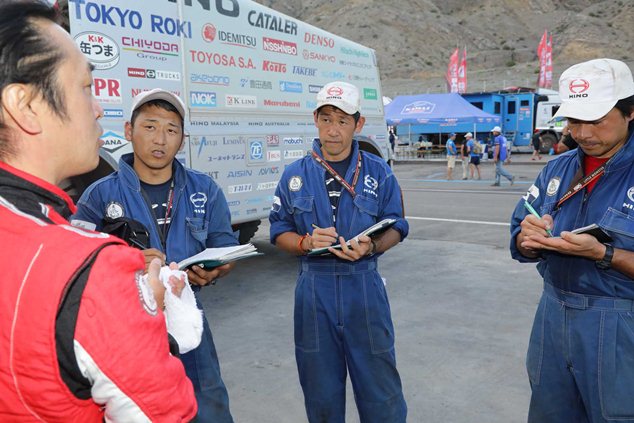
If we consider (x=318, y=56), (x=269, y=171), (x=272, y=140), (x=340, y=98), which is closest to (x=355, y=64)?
(x=318, y=56)

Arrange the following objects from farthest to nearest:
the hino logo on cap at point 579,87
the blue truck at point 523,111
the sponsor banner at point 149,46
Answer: the blue truck at point 523,111 → the sponsor banner at point 149,46 → the hino logo on cap at point 579,87

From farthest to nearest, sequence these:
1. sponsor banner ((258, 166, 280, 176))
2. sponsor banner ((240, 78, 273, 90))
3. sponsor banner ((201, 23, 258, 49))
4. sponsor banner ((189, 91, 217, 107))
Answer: sponsor banner ((258, 166, 280, 176))
sponsor banner ((240, 78, 273, 90))
sponsor banner ((201, 23, 258, 49))
sponsor banner ((189, 91, 217, 107))

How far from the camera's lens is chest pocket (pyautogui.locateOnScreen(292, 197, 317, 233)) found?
117 inches

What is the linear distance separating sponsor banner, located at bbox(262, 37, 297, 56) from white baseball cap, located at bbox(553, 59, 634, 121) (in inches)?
174

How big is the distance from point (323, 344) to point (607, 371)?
4.40 ft

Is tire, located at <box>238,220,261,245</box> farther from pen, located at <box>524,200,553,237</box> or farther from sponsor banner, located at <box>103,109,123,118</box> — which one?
pen, located at <box>524,200,553,237</box>

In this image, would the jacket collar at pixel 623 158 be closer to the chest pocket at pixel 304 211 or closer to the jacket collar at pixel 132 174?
the chest pocket at pixel 304 211

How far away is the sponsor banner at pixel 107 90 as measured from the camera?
4.41 meters

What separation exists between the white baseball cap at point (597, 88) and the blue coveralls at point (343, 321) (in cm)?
112

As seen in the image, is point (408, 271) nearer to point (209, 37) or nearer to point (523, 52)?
point (209, 37)

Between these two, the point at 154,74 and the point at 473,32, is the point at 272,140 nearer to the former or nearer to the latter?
the point at 154,74

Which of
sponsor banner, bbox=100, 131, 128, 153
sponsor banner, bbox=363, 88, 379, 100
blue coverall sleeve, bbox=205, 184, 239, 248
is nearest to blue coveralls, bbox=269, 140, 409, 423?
blue coverall sleeve, bbox=205, 184, 239, 248

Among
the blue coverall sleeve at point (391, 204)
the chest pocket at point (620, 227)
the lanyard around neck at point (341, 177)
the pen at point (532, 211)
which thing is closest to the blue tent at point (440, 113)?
the blue coverall sleeve at point (391, 204)

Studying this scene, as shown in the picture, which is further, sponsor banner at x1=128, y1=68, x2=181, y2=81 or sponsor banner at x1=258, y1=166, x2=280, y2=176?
sponsor banner at x1=258, y1=166, x2=280, y2=176
